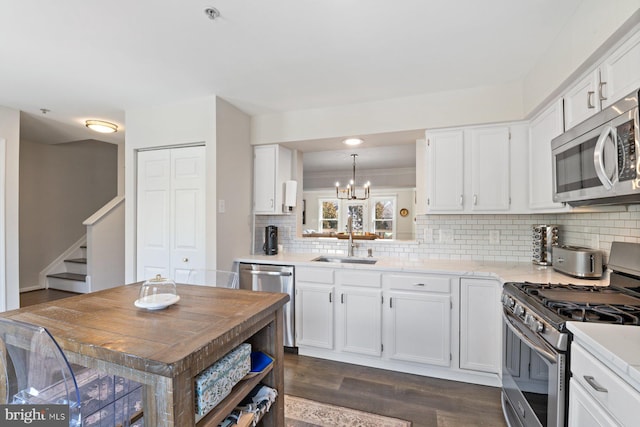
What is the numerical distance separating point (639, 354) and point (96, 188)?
7528 millimetres

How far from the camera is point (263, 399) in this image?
1451mm

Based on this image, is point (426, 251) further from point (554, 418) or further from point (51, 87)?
point (51, 87)

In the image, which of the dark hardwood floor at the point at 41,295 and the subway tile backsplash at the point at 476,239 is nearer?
the subway tile backsplash at the point at 476,239

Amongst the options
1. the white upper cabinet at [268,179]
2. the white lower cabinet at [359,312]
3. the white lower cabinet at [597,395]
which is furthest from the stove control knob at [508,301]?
the white upper cabinet at [268,179]

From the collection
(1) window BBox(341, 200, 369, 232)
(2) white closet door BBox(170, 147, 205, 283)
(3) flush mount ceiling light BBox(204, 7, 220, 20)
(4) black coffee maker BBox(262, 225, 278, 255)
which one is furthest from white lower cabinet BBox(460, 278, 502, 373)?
(1) window BBox(341, 200, 369, 232)

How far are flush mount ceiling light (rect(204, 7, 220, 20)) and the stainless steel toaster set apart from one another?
275 cm

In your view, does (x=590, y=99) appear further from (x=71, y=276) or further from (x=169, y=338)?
(x=71, y=276)

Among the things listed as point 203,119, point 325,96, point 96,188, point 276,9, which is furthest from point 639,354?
point 96,188

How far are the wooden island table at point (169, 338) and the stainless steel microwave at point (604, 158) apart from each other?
5.38 ft

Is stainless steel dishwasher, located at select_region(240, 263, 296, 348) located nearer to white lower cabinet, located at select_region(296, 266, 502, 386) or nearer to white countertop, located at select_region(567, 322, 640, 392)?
white lower cabinet, located at select_region(296, 266, 502, 386)

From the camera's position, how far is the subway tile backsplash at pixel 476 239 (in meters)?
2.39

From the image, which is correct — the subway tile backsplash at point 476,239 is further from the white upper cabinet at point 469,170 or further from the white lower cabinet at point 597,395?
the white lower cabinet at point 597,395

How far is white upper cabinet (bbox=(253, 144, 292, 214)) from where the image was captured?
3.39 metres

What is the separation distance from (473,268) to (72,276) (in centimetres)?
596
